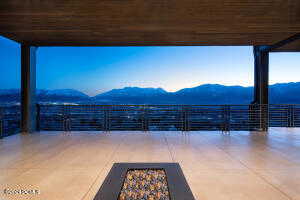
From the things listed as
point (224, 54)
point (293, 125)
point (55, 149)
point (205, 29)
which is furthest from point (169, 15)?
point (224, 54)

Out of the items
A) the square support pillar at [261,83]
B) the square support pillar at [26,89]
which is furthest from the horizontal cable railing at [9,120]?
the square support pillar at [261,83]

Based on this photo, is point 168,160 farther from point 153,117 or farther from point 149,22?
point 153,117

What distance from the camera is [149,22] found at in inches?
159

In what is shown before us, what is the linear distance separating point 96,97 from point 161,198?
12.9 metres

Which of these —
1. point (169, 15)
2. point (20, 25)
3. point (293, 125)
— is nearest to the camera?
point (169, 15)

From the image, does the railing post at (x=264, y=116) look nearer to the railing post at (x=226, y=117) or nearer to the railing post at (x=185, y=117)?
the railing post at (x=226, y=117)

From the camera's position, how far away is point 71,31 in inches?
177

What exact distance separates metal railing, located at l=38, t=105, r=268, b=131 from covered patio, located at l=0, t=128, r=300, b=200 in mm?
1412

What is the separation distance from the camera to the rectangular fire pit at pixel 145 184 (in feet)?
5.20

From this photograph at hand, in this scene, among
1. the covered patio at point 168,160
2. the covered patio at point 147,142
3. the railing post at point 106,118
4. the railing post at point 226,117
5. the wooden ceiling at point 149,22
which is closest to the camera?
the covered patio at point 168,160

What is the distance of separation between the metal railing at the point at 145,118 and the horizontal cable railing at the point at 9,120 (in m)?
0.63

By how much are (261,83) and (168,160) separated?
4.75 m

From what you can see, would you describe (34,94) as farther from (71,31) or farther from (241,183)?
(241,183)

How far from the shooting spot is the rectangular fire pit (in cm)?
159
